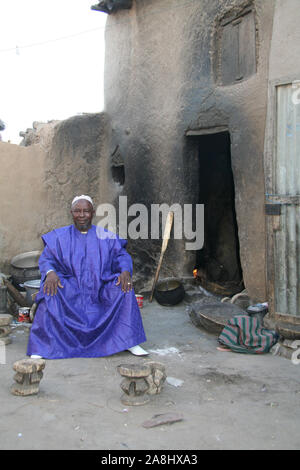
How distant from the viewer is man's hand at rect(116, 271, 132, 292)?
4.19 m

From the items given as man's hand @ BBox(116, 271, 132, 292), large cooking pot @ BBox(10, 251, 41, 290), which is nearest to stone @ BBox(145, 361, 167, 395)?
man's hand @ BBox(116, 271, 132, 292)

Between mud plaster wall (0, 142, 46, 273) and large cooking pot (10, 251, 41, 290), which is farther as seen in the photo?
mud plaster wall (0, 142, 46, 273)

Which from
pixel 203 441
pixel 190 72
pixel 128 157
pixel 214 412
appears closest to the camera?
pixel 203 441

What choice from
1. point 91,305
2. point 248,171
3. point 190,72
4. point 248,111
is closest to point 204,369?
point 91,305

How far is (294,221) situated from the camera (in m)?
4.46

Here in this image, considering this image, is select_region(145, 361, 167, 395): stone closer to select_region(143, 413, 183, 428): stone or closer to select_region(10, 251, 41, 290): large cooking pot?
select_region(143, 413, 183, 428): stone

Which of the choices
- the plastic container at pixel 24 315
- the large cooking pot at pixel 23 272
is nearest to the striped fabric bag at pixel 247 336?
the plastic container at pixel 24 315

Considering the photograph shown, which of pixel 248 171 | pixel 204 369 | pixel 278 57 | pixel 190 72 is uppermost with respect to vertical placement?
pixel 190 72

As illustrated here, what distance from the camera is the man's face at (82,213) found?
14.7 ft

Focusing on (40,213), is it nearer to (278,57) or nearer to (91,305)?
(91,305)

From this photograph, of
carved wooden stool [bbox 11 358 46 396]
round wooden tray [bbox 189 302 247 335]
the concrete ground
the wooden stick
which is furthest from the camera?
the wooden stick

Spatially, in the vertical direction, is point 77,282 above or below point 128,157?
below

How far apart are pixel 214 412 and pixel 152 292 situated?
3.55m

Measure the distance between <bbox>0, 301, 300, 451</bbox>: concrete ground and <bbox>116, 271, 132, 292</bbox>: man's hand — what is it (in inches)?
24.0
